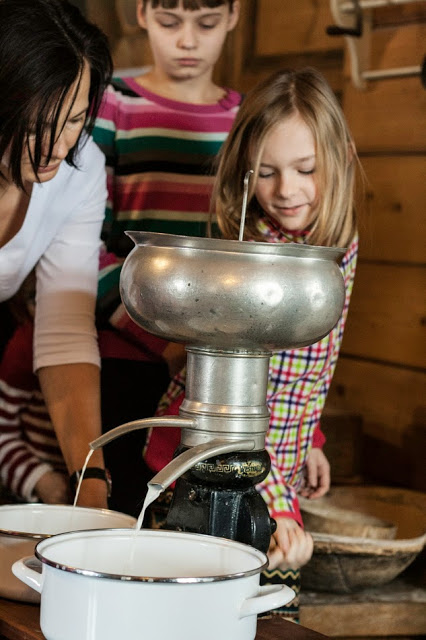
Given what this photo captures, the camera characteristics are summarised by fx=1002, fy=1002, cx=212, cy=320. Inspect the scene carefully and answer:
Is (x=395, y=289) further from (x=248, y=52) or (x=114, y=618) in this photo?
(x=114, y=618)

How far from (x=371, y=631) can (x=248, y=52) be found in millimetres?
1591

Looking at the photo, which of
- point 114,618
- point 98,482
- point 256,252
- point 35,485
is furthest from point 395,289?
point 114,618

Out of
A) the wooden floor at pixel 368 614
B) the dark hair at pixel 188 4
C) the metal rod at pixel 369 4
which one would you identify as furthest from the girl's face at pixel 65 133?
the metal rod at pixel 369 4

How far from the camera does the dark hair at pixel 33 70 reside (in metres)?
1.17

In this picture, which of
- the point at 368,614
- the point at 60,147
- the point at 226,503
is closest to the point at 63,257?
the point at 60,147

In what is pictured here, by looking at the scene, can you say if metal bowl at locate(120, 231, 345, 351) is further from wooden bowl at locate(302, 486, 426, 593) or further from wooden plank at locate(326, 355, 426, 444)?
wooden plank at locate(326, 355, 426, 444)

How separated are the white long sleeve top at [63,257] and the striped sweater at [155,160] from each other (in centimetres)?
26

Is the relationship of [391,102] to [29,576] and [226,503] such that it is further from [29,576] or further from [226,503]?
[29,576]

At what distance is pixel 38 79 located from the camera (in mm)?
1181

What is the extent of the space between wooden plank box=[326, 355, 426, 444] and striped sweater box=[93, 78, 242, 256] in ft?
2.26

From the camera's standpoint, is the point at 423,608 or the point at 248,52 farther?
the point at 248,52

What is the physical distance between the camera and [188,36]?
67.7 inches

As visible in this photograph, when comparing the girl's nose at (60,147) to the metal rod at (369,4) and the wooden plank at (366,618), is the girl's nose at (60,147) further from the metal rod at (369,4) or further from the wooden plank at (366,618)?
the metal rod at (369,4)

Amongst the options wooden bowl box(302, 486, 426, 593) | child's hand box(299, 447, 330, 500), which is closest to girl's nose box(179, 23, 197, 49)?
child's hand box(299, 447, 330, 500)
